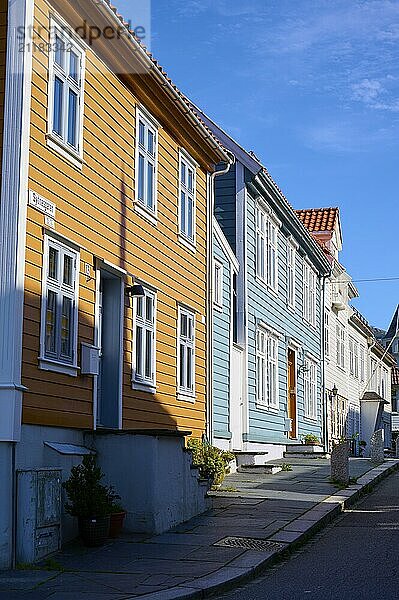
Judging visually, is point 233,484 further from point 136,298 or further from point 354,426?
point 354,426

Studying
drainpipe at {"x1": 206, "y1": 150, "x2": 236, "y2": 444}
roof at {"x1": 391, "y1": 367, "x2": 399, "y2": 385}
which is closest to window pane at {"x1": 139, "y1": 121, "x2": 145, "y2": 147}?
drainpipe at {"x1": 206, "y1": 150, "x2": 236, "y2": 444}

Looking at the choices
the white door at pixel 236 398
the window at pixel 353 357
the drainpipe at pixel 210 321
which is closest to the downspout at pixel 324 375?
the window at pixel 353 357

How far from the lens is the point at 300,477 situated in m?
20.2

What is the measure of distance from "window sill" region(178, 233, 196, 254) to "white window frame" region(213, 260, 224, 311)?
2.27 meters

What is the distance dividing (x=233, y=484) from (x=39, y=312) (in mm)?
7940

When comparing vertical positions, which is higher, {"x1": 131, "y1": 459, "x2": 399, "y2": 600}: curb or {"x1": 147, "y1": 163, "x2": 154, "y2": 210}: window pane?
{"x1": 147, "y1": 163, "x2": 154, "y2": 210}: window pane

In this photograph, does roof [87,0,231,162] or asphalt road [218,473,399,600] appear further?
roof [87,0,231,162]

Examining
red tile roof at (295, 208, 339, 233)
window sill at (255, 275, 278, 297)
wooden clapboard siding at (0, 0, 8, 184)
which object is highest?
red tile roof at (295, 208, 339, 233)

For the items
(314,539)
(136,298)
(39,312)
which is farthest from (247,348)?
(39,312)

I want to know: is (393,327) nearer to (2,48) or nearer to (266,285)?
(266,285)

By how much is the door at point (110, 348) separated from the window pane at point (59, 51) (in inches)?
128

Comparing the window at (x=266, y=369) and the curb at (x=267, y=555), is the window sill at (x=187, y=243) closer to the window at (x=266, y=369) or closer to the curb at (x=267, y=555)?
the curb at (x=267, y=555)

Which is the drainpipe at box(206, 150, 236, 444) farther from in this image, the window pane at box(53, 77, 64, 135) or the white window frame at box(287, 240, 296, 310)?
the white window frame at box(287, 240, 296, 310)

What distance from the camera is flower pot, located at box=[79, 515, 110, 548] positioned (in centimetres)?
1140
